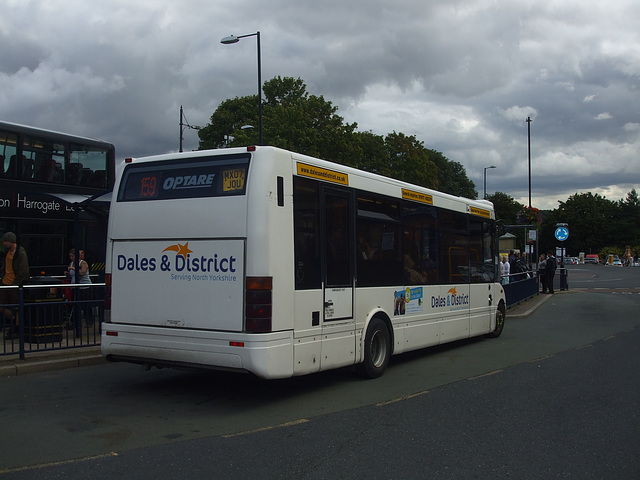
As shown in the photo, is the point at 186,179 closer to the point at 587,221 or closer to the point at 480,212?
the point at 480,212

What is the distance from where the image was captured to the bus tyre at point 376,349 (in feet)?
28.3

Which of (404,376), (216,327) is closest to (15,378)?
(216,327)

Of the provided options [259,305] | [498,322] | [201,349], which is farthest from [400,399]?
[498,322]

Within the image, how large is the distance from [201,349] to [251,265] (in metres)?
1.16

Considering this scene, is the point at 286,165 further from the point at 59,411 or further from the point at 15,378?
the point at 15,378

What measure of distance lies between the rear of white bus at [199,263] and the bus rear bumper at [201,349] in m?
0.01

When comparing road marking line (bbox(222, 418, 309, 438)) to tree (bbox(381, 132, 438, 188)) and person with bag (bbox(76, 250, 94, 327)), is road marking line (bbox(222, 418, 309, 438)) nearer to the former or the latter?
person with bag (bbox(76, 250, 94, 327))

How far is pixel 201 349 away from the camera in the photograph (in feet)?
23.1

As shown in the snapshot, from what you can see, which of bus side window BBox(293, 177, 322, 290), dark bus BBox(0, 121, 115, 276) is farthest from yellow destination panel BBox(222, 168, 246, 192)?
dark bus BBox(0, 121, 115, 276)

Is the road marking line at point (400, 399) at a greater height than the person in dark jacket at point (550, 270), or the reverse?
the person in dark jacket at point (550, 270)

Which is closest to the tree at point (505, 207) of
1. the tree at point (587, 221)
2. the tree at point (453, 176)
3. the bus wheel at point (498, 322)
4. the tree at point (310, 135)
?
the tree at point (453, 176)

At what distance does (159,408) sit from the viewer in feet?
23.2

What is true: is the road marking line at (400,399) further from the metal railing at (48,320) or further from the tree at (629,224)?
the tree at (629,224)

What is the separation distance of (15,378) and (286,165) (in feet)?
16.6
